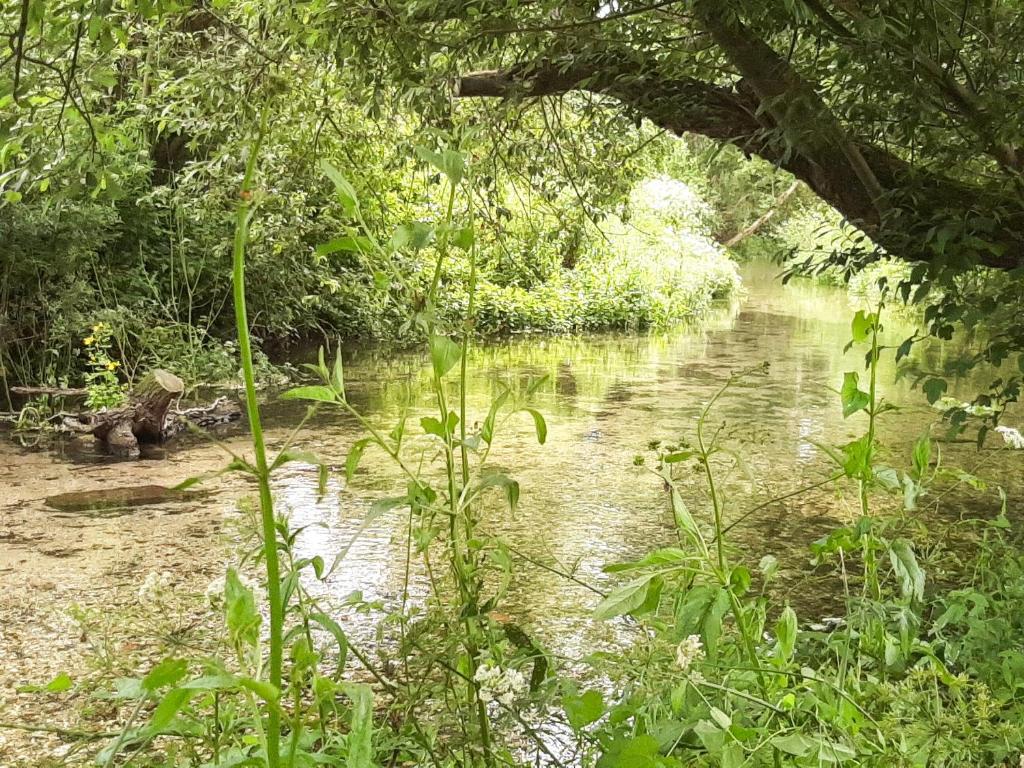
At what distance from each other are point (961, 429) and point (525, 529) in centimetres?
173

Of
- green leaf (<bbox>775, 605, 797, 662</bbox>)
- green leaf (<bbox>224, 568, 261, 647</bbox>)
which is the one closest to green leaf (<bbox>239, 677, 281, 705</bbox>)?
green leaf (<bbox>224, 568, 261, 647</bbox>)

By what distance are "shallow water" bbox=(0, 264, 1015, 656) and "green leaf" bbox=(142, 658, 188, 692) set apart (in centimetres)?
36

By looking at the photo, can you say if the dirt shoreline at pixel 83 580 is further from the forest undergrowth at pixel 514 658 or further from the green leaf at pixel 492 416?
the green leaf at pixel 492 416

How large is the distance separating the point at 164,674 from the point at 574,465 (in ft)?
14.2

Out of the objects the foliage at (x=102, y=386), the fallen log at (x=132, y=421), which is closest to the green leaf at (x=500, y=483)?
the fallen log at (x=132, y=421)

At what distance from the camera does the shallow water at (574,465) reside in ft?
10.6

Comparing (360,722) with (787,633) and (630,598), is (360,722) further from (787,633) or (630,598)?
(787,633)

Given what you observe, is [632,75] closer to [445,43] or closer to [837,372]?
[445,43]

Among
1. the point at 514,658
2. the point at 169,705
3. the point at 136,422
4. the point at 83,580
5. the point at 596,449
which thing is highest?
the point at 169,705

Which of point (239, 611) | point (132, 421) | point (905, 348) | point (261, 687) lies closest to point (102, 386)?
point (132, 421)

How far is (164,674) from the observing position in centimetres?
74

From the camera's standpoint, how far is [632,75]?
3141mm

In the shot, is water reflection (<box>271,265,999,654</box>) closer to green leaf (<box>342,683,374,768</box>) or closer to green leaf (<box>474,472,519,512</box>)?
green leaf (<box>474,472,519,512</box>)

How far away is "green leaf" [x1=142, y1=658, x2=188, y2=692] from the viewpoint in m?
0.73
